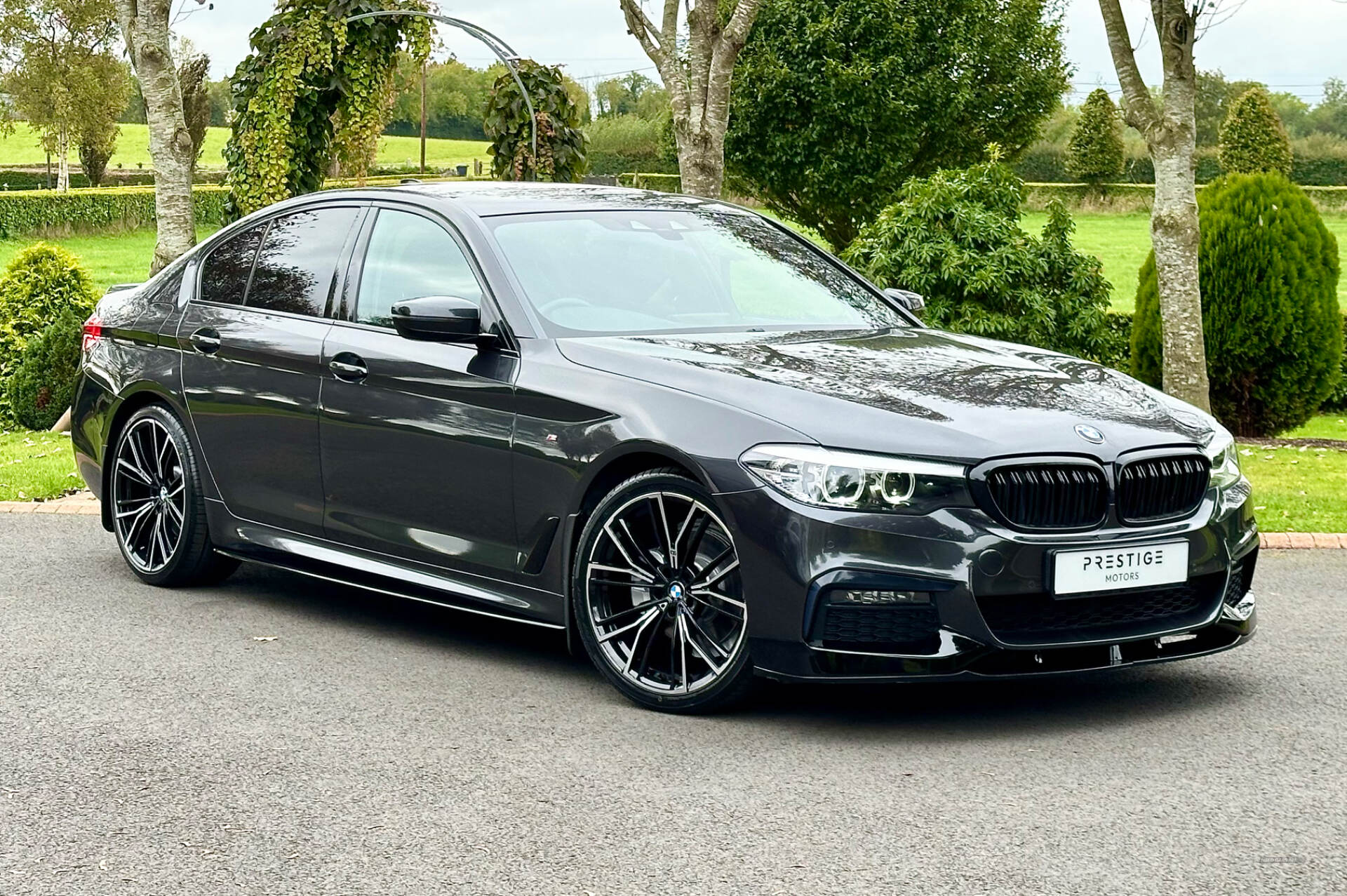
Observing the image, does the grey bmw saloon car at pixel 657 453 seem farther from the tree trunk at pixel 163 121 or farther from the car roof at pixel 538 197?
the tree trunk at pixel 163 121

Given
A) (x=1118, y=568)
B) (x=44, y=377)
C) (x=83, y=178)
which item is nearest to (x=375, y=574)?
(x=1118, y=568)

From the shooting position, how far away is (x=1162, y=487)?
570 cm

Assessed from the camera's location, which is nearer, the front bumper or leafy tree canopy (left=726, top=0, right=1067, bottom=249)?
the front bumper

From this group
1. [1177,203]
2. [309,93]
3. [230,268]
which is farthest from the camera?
[309,93]

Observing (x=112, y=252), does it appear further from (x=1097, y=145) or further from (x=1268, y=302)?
(x=1268, y=302)

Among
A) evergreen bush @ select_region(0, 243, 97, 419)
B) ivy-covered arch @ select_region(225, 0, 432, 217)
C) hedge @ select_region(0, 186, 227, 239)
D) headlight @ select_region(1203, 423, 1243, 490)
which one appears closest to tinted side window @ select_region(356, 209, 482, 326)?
headlight @ select_region(1203, 423, 1243, 490)

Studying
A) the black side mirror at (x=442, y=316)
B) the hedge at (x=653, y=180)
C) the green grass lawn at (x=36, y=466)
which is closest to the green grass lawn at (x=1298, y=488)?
the black side mirror at (x=442, y=316)

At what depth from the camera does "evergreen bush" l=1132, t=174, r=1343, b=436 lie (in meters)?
15.2

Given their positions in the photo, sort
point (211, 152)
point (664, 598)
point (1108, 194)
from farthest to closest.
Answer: point (211, 152) → point (1108, 194) → point (664, 598)

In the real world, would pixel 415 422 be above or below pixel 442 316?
below

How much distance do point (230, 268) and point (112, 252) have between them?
4444 centimetres

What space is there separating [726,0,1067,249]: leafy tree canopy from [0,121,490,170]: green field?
61267mm

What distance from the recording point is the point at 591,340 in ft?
20.9

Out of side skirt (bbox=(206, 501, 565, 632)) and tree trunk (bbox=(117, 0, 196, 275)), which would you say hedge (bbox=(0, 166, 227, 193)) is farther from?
side skirt (bbox=(206, 501, 565, 632))
